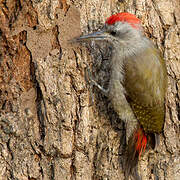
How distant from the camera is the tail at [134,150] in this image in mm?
2473

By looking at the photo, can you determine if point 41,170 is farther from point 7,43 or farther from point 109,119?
point 7,43

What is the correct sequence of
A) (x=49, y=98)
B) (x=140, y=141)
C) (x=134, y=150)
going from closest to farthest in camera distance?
(x=49, y=98), (x=134, y=150), (x=140, y=141)

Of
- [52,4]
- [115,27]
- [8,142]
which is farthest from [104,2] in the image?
[8,142]

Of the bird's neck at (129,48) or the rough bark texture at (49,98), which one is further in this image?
the bird's neck at (129,48)

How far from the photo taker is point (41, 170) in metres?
2.32

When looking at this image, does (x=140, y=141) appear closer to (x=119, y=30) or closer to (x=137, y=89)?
(x=137, y=89)

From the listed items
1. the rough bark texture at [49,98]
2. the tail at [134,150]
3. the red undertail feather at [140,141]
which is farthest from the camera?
the red undertail feather at [140,141]

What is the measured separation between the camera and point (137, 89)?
8.34 feet

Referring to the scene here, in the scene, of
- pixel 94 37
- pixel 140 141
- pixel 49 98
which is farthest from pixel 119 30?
pixel 140 141

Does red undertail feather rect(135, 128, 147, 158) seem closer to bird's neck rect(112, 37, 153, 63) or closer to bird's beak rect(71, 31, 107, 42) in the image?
bird's neck rect(112, 37, 153, 63)

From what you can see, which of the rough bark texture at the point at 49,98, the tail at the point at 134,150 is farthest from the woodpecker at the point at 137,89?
the rough bark texture at the point at 49,98

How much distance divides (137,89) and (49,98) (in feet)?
2.71

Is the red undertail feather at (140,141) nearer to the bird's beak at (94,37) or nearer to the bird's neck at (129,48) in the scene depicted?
the bird's neck at (129,48)

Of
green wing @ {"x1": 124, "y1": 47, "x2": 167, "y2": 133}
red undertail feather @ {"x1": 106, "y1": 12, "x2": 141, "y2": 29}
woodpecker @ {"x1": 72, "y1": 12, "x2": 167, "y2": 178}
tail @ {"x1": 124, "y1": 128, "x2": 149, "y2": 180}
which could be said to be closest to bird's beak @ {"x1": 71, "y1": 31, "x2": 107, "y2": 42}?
woodpecker @ {"x1": 72, "y1": 12, "x2": 167, "y2": 178}
